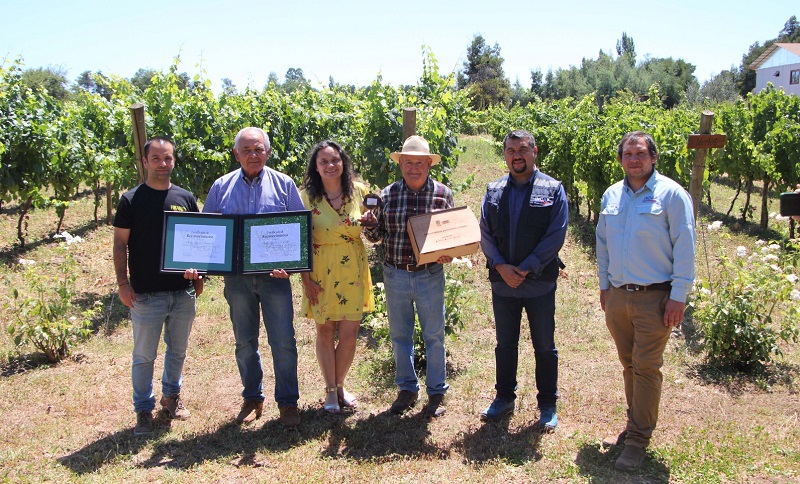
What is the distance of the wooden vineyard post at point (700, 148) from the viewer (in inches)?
210

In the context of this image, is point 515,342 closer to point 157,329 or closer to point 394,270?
point 394,270

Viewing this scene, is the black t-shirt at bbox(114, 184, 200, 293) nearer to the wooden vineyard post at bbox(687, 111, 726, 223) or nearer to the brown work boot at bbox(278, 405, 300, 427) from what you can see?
the brown work boot at bbox(278, 405, 300, 427)

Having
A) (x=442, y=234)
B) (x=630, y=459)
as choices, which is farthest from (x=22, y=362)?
(x=630, y=459)

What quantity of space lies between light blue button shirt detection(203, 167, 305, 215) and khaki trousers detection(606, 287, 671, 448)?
2.03 metres

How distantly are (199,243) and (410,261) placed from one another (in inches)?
52.0

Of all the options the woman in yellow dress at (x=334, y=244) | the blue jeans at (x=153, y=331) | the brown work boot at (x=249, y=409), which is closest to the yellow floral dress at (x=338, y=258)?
the woman in yellow dress at (x=334, y=244)

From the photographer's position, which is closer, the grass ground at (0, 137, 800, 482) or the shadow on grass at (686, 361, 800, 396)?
the grass ground at (0, 137, 800, 482)

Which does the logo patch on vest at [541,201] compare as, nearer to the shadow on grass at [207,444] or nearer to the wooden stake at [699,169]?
the shadow on grass at [207,444]

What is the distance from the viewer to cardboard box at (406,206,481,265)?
3848mm

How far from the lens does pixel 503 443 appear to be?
3.85 metres

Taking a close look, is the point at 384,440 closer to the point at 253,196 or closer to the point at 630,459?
the point at 630,459

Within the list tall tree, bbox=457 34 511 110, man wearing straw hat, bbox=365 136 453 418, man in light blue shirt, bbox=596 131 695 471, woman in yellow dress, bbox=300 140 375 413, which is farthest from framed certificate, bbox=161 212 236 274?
tall tree, bbox=457 34 511 110

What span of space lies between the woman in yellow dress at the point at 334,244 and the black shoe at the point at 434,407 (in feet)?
2.34

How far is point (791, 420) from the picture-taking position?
413 centimetres
